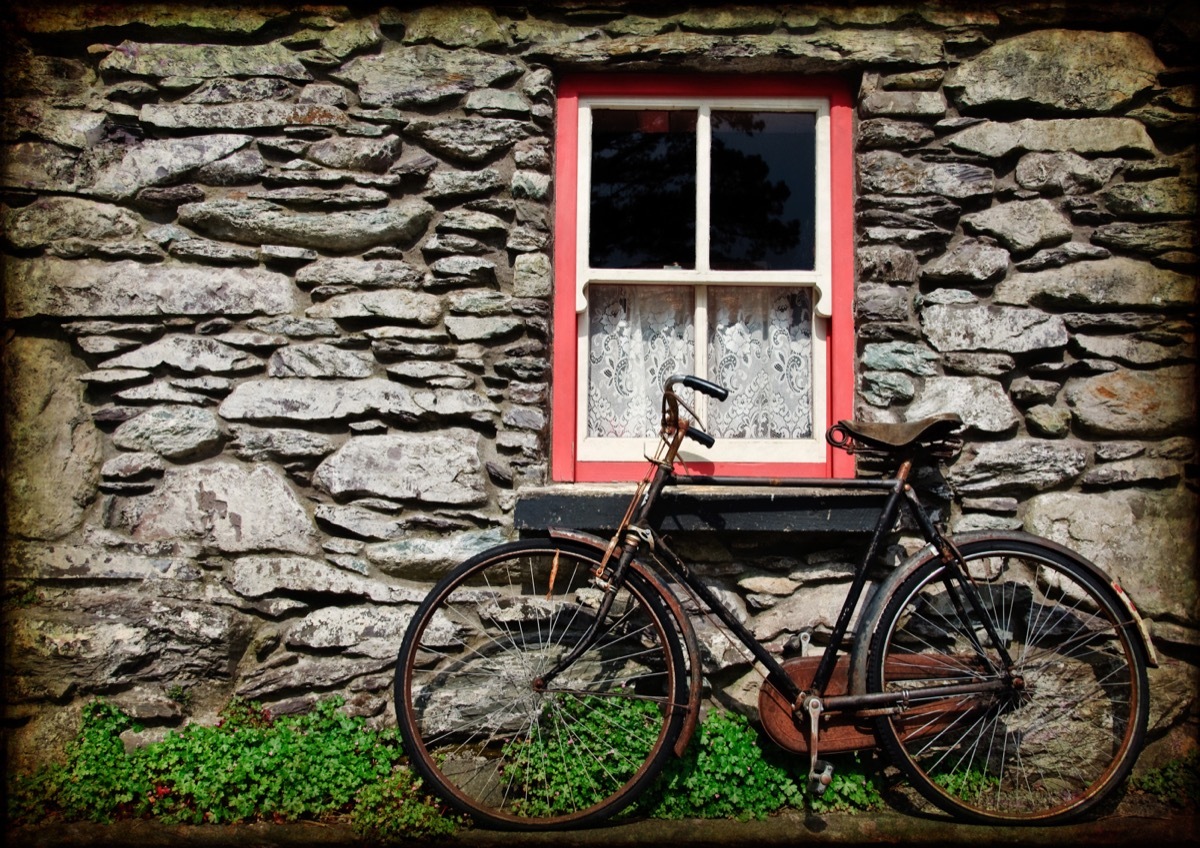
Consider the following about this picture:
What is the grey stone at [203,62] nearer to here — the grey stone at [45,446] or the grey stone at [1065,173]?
the grey stone at [45,446]

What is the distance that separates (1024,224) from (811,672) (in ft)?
6.13

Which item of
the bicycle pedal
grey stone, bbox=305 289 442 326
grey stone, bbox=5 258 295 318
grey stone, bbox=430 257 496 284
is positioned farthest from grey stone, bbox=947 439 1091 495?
grey stone, bbox=5 258 295 318

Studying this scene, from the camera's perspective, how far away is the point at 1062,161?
3174 mm

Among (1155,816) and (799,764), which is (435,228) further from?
(1155,816)

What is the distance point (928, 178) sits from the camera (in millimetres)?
3188

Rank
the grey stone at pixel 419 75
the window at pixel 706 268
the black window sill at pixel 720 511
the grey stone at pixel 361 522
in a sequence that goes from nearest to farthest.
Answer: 1. the black window sill at pixel 720 511
2. the grey stone at pixel 361 522
3. the grey stone at pixel 419 75
4. the window at pixel 706 268

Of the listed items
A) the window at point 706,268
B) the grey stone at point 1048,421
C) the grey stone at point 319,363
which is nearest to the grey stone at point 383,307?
the grey stone at point 319,363

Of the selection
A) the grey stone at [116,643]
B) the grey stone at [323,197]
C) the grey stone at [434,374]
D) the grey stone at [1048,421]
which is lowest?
the grey stone at [116,643]

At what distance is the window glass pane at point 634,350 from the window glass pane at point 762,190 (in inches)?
10.7

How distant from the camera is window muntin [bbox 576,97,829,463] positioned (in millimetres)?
3344

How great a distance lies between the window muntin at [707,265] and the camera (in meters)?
3.34

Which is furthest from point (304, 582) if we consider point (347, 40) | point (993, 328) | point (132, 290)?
point (993, 328)

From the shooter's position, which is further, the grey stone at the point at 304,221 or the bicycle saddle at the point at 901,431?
the grey stone at the point at 304,221

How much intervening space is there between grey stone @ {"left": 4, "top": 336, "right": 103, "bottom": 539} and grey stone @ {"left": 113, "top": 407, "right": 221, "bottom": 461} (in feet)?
0.45
